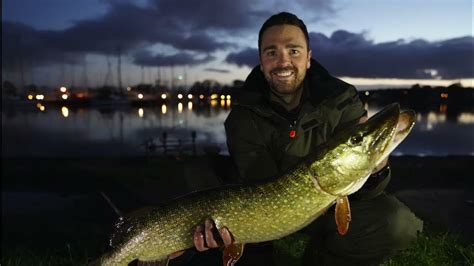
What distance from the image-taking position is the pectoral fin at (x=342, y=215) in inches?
106

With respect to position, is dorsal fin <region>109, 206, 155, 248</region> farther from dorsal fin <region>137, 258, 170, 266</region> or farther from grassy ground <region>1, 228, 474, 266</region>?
grassy ground <region>1, 228, 474, 266</region>

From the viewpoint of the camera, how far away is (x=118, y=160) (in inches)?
598

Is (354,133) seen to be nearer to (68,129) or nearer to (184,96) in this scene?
(68,129)

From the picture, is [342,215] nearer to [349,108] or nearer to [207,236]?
[207,236]

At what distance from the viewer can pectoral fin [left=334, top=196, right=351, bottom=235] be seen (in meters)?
2.69

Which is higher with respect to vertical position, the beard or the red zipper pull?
the beard

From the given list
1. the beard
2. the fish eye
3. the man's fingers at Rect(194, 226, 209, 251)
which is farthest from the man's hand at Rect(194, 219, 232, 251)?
the beard

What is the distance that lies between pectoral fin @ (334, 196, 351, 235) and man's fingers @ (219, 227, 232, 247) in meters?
0.79

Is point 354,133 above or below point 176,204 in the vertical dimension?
above

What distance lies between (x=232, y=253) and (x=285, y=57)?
186cm

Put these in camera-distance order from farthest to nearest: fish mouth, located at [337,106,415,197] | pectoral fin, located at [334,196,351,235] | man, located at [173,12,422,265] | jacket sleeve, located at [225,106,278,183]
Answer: jacket sleeve, located at [225,106,278,183] < man, located at [173,12,422,265] < pectoral fin, located at [334,196,351,235] < fish mouth, located at [337,106,415,197]

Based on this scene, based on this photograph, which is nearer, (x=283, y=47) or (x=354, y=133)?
(x=354, y=133)

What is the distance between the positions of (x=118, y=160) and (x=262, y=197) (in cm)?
1323

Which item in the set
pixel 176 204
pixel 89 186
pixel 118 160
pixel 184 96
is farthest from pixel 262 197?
pixel 184 96
